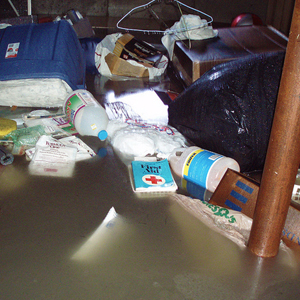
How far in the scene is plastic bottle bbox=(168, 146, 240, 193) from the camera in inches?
48.9

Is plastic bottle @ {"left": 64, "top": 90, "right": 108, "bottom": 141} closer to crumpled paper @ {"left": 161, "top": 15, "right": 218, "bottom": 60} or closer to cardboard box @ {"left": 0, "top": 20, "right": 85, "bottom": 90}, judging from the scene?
cardboard box @ {"left": 0, "top": 20, "right": 85, "bottom": 90}

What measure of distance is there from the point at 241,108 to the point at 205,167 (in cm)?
29

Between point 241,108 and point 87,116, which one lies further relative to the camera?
point 87,116

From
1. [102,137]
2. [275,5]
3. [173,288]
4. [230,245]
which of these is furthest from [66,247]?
[275,5]

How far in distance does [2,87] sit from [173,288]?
60.2 inches

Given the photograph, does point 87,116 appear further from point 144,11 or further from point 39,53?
point 144,11

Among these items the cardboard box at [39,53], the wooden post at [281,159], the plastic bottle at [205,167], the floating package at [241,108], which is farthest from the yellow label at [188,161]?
the cardboard box at [39,53]

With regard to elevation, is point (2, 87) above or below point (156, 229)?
above

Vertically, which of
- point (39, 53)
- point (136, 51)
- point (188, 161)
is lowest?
point (188, 161)

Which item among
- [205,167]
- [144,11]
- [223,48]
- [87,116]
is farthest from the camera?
[144,11]

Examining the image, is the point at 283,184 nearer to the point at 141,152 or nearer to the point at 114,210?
the point at 114,210

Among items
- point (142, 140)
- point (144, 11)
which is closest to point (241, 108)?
point (142, 140)

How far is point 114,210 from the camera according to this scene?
3.67ft

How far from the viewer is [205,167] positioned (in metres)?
1.25
